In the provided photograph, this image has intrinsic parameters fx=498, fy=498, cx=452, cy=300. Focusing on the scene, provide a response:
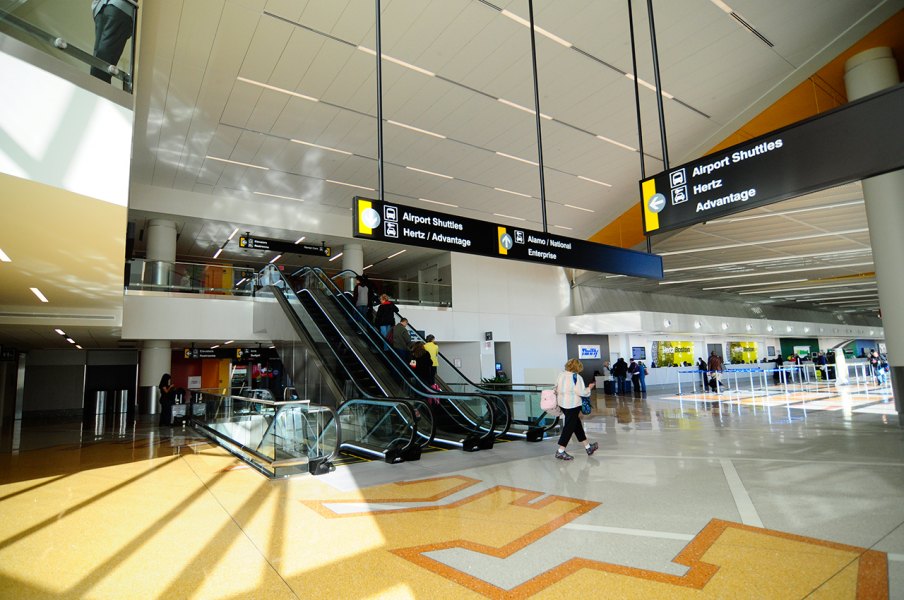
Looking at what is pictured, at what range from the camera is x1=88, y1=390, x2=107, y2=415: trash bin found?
1977cm

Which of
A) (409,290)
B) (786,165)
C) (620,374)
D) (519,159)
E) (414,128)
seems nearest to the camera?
(786,165)

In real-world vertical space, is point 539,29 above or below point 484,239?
above

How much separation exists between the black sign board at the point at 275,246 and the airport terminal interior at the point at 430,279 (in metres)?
0.17

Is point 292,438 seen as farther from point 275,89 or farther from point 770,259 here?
point 770,259

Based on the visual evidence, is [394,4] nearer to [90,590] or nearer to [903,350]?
[90,590]

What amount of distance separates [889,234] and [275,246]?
15.0m

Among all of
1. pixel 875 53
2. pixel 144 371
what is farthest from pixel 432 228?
pixel 144 371

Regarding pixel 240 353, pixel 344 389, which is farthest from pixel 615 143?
pixel 240 353

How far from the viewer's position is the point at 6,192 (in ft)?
12.0

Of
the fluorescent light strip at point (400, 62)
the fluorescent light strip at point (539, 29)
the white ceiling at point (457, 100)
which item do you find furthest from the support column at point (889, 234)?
the fluorescent light strip at point (400, 62)

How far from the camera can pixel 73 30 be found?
3.77m

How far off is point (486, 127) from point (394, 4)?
415 centimetres

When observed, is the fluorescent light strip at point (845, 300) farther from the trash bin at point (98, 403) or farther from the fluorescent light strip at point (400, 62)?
the trash bin at point (98, 403)

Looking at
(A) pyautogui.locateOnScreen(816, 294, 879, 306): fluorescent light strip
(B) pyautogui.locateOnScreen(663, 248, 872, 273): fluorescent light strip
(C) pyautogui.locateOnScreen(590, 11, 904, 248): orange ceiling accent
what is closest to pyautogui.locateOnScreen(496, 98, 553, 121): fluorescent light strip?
(C) pyautogui.locateOnScreen(590, 11, 904, 248): orange ceiling accent
